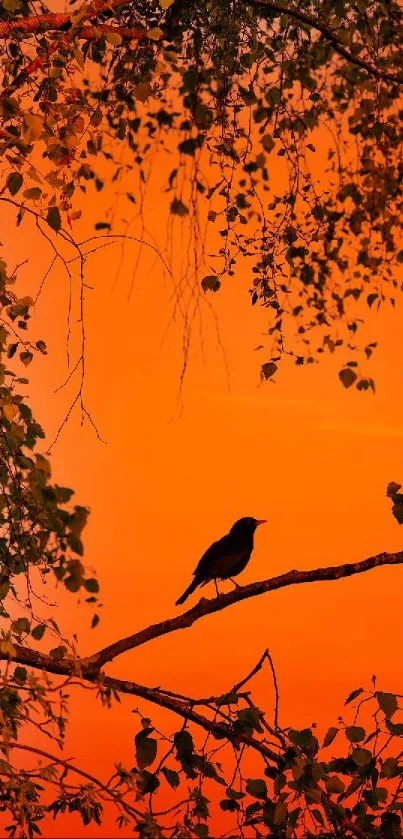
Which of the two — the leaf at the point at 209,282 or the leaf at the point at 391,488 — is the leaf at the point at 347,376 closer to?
the leaf at the point at 391,488

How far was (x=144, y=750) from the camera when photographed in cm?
330

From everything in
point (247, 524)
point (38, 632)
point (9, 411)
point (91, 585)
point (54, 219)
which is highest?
point (247, 524)

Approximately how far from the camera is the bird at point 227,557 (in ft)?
15.1

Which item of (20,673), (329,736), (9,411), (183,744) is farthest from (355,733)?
(9,411)

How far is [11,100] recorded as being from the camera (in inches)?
113

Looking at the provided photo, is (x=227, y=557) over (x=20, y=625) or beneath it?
over

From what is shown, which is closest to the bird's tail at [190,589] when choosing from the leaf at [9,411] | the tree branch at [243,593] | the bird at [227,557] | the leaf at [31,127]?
the bird at [227,557]

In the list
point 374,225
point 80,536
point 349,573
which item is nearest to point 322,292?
point 374,225

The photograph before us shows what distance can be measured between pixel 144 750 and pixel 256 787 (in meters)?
0.32

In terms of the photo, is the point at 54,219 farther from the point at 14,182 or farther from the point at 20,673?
the point at 20,673

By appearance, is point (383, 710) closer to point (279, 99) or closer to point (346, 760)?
point (346, 760)

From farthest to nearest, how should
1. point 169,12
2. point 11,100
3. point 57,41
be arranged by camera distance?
point 169,12
point 57,41
point 11,100

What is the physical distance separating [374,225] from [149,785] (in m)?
2.88

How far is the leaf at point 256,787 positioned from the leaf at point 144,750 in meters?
0.27
